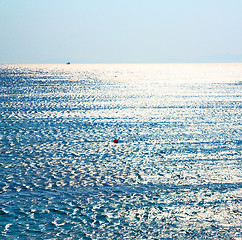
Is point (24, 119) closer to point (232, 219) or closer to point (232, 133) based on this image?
point (232, 133)

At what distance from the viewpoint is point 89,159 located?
105ft

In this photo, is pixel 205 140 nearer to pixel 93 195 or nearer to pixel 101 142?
pixel 101 142

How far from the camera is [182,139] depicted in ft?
133

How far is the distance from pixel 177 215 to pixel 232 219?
2.67 m

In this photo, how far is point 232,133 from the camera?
146ft

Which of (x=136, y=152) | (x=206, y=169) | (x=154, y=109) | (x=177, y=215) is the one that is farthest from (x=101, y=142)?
(x=154, y=109)

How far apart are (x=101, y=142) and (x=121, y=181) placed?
1373 cm

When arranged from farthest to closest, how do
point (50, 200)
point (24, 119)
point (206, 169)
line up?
1. point (24, 119)
2. point (206, 169)
3. point (50, 200)

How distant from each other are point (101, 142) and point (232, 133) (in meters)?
15.4

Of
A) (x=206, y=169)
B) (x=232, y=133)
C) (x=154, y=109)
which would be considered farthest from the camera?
(x=154, y=109)

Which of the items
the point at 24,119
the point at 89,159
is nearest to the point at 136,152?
the point at 89,159

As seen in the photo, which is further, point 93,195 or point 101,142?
point 101,142

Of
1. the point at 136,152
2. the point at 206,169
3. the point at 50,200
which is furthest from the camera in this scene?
the point at 136,152

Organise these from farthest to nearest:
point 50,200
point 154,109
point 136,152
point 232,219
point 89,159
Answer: point 154,109, point 136,152, point 89,159, point 50,200, point 232,219
